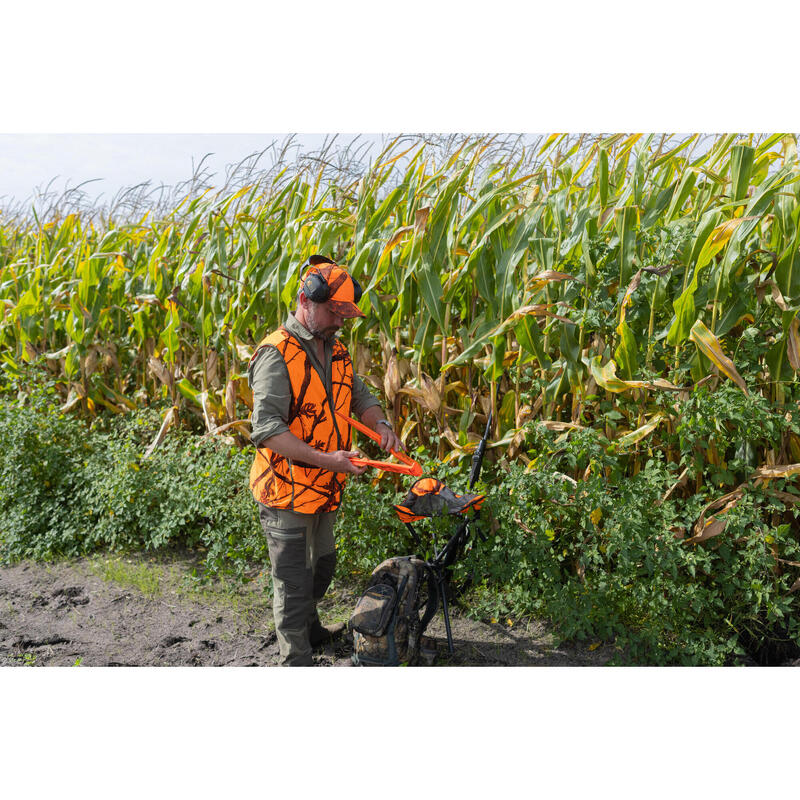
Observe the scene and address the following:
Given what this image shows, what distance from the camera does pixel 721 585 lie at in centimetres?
310

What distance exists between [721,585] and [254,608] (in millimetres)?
2383

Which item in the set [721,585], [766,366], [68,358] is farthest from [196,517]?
[766,366]

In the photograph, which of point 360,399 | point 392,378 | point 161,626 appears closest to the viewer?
point 360,399

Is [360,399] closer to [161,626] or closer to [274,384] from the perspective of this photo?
[274,384]

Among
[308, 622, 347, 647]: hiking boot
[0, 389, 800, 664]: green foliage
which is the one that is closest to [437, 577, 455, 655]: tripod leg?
[0, 389, 800, 664]: green foliage

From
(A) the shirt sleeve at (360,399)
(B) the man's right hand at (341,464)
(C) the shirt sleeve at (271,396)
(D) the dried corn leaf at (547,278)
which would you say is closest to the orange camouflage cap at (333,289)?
(C) the shirt sleeve at (271,396)

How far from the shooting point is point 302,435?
2.84 m

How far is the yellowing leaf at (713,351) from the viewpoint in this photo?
2846 mm

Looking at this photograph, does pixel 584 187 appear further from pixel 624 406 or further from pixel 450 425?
pixel 450 425

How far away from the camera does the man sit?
8.86 feet

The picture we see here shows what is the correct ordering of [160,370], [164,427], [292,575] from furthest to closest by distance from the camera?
[160,370]
[164,427]
[292,575]

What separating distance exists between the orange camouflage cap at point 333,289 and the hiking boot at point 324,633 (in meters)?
1.56

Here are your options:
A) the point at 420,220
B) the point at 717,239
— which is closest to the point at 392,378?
the point at 420,220

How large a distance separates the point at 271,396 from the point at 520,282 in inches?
61.8
